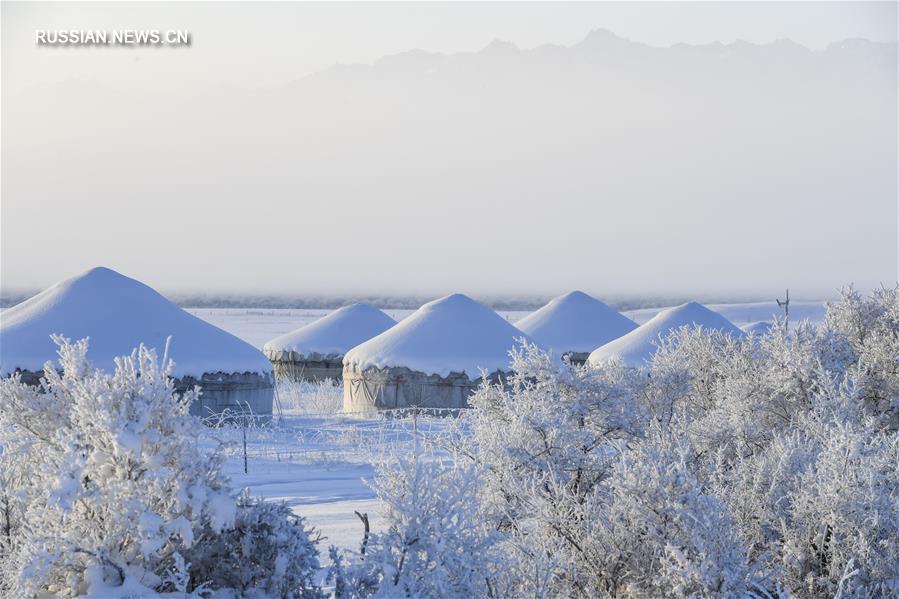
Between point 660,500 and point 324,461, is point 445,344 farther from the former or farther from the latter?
point 660,500

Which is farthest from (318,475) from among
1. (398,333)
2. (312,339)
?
(312,339)

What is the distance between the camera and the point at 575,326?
34562mm

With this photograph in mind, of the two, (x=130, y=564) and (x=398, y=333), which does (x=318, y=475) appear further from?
(x=398, y=333)

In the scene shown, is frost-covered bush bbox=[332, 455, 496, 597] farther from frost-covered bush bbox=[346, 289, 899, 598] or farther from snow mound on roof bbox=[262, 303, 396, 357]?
snow mound on roof bbox=[262, 303, 396, 357]

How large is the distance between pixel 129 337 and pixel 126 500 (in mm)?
17358

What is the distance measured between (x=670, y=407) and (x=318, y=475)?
4630 mm

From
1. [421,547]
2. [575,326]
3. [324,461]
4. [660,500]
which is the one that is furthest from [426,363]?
[421,547]

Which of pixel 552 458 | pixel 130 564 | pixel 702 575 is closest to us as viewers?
pixel 130 564

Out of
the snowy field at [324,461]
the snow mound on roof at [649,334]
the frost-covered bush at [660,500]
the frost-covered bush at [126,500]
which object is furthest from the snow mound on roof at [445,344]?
the frost-covered bush at [126,500]

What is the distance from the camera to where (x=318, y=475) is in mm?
13984

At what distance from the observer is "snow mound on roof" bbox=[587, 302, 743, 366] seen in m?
27.7

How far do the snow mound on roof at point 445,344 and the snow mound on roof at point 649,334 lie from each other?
247cm

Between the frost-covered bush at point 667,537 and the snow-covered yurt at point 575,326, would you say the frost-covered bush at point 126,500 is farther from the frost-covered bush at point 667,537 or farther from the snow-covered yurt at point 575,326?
the snow-covered yurt at point 575,326

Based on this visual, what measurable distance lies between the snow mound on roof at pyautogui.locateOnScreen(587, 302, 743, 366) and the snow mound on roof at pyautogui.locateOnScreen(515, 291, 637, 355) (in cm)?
314
